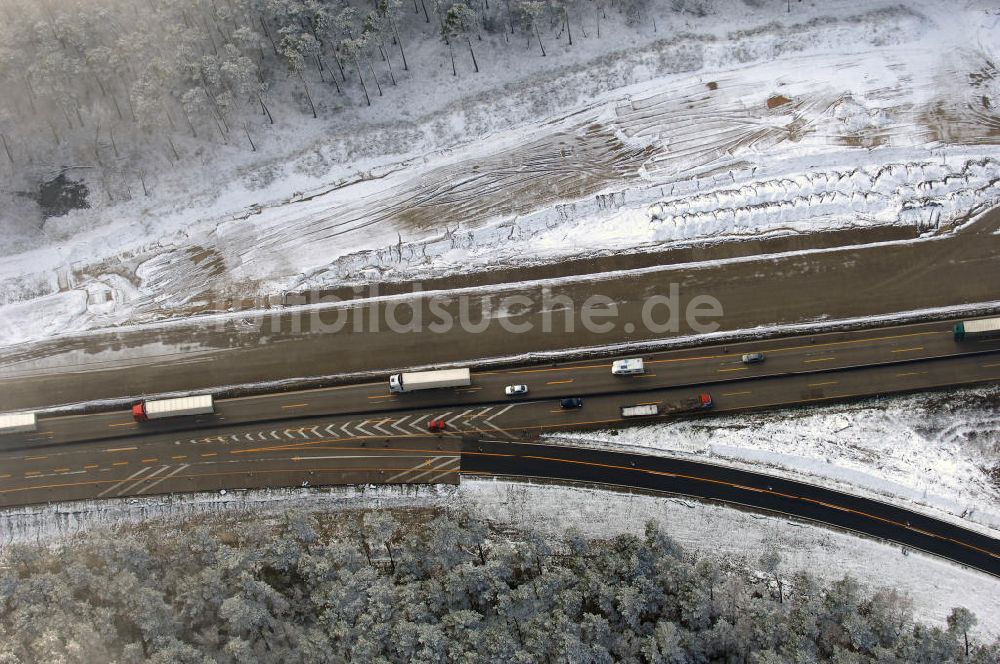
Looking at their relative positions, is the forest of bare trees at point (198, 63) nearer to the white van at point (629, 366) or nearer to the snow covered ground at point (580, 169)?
the snow covered ground at point (580, 169)

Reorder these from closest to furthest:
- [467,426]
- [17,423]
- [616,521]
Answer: [616,521] < [467,426] < [17,423]

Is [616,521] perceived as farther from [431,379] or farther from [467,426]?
[431,379]

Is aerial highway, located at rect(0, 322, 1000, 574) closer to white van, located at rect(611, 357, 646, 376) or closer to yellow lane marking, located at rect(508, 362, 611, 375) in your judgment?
yellow lane marking, located at rect(508, 362, 611, 375)

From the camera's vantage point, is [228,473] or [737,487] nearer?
[737,487]

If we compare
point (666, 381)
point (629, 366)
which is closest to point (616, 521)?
point (666, 381)

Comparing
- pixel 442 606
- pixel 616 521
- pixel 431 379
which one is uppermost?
pixel 431 379

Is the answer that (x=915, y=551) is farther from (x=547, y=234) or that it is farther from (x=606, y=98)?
(x=606, y=98)
